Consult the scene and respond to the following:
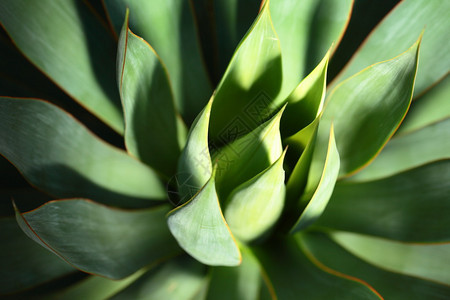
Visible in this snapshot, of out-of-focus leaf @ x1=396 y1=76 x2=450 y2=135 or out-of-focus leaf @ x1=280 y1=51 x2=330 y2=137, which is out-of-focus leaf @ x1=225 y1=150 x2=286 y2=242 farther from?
out-of-focus leaf @ x1=396 y1=76 x2=450 y2=135

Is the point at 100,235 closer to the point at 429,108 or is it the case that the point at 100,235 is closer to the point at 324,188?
the point at 324,188

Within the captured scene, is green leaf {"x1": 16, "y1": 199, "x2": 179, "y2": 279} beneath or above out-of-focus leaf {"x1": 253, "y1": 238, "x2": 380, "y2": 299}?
above

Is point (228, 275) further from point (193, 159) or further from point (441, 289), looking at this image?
point (441, 289)

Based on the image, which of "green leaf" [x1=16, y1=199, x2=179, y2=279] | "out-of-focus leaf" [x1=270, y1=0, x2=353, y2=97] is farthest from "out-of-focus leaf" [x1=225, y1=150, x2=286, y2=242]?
"out-of-focus leaf" [x1=270, y1=0, x2=353, y2=97]

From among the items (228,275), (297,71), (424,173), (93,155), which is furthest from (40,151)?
(424,173)

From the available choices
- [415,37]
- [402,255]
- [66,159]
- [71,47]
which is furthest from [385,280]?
[71,47]
